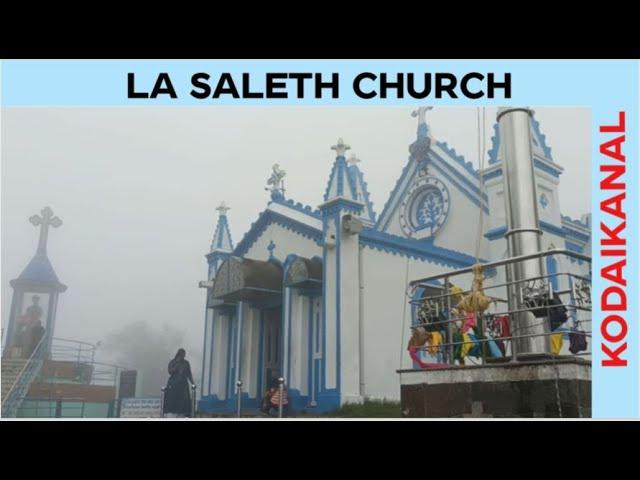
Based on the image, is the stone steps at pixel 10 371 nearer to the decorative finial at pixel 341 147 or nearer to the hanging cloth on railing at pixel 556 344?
the decorative finial at pixel 341 147

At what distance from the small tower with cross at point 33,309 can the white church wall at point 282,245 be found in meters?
4.21

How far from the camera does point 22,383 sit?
1352 centimetres

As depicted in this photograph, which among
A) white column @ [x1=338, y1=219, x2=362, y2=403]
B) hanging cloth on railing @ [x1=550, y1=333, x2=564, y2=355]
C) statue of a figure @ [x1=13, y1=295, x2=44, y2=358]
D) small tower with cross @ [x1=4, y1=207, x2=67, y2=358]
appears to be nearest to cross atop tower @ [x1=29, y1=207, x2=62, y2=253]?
small tower with cross @ [x1=4, y1=207, x2=67, y2=358]

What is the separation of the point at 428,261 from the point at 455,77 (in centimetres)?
624

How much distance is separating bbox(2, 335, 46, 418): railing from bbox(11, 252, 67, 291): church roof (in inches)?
60.4

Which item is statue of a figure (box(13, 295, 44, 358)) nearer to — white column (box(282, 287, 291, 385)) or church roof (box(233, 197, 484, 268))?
church roof (box(233, 197, 484, 268))

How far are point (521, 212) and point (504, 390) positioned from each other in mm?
1799

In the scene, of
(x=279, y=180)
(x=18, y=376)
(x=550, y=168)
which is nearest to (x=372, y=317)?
(x=279, y=180)

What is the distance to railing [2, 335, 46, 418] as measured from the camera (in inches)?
498

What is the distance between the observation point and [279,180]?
48.0 ft

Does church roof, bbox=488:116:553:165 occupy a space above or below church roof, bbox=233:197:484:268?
above

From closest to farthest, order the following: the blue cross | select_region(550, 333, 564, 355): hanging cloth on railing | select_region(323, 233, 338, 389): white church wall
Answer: select_region(550, 333, 564, 355): hanging cloth on railing, select_region(323, 233, 338, 389): white church wall, the blue cross
